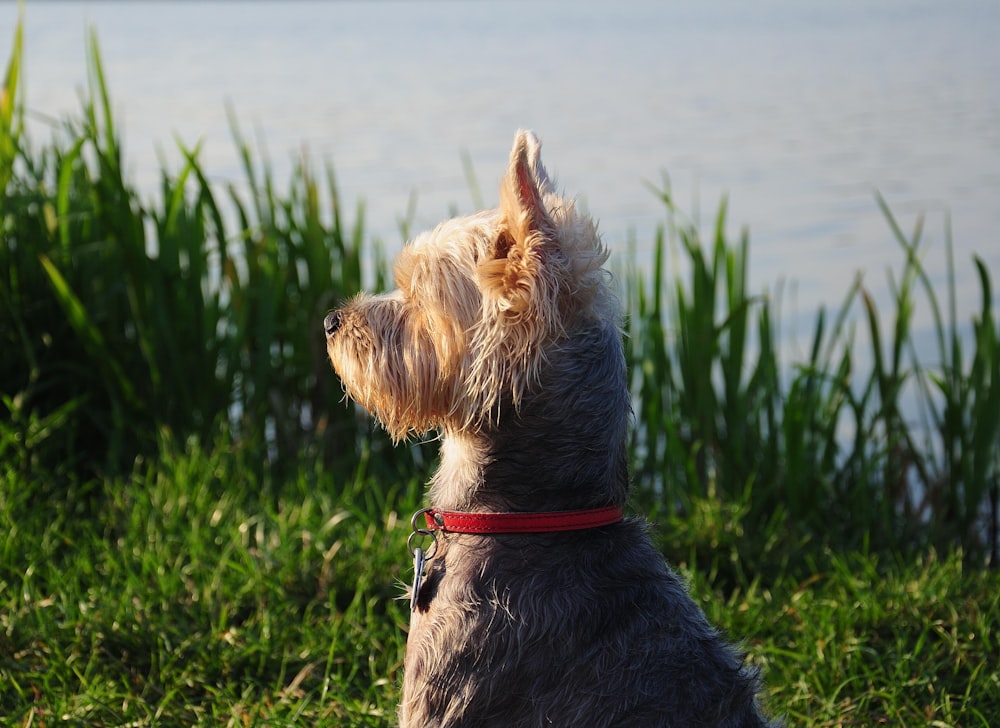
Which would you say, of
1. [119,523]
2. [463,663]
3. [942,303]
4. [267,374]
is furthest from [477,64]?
[463,663]

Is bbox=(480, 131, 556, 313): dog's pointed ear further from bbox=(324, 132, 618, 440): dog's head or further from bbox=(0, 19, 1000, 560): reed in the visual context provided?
bbox=(0, 19, 1000, 560): reed

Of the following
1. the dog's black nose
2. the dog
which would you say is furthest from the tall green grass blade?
the dog

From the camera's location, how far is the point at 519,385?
262 centimetres

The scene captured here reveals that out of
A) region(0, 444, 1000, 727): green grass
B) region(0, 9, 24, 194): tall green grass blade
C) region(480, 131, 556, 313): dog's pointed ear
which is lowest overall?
region(0, 444, 1000, 727): green grass

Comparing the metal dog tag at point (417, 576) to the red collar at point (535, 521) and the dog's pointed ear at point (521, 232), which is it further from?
the dog's pointed ear at point (521, 232)

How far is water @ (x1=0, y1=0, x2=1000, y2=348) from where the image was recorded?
27.6 feet

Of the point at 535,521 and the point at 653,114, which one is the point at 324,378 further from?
the point at 653,114

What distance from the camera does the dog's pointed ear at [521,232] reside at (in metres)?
2.55

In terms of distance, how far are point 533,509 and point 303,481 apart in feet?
7.85

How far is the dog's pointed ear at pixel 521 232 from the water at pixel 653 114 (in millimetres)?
2982

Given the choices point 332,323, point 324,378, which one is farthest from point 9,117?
point 332,323

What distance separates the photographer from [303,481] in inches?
193

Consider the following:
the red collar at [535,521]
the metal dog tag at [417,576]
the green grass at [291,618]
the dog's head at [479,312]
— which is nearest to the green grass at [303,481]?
the green grass at [291,618]

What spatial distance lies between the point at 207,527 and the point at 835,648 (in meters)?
2.36
